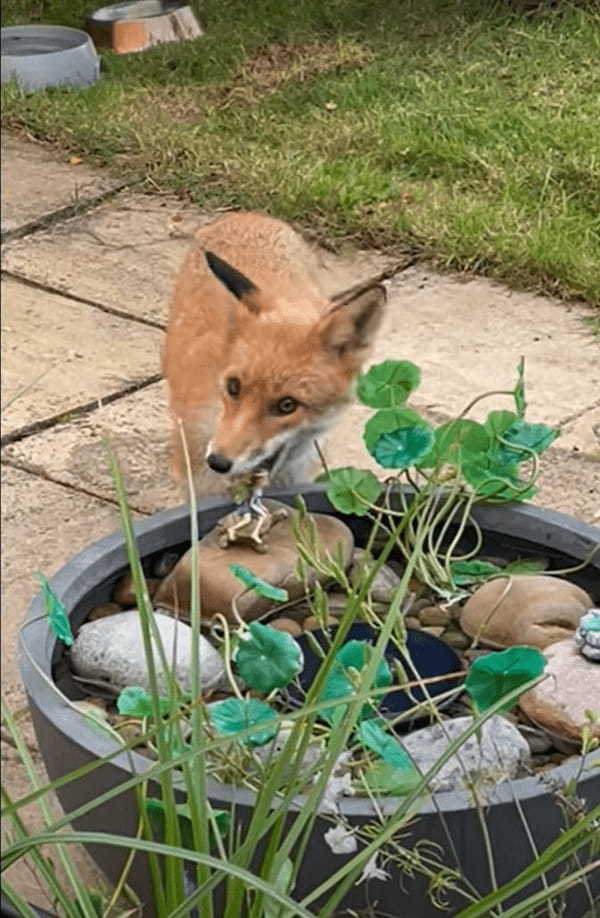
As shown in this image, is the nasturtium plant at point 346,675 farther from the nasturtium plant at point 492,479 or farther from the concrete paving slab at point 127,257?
the concrete paving slab at point 127,257

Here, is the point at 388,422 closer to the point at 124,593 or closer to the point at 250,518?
the point at 250,518

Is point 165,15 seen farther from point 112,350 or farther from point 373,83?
point 112,350

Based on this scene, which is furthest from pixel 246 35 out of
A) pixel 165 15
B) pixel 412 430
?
pixel 412 430

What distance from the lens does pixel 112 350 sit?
2346 millimetres

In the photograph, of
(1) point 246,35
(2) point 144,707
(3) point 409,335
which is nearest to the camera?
(2) point 144,707

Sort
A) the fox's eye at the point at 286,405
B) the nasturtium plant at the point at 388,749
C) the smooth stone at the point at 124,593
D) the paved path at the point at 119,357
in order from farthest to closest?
the paved path at the point at 119,357 < the fox's eye at the point at 286,405 < the smooth stone at the point at 124,593 < the nasturtium plant at the point at 388,749

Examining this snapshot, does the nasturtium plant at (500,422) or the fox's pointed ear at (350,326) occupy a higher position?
the fox's pointed ear at (350,326)

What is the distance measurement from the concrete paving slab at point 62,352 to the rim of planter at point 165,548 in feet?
1.51

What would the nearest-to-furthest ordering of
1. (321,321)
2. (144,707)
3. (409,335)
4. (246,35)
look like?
(144,707)
(246,35)
(321,321)
(409,335)

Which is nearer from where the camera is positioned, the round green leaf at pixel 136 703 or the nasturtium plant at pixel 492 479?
the round green leaf at pixel 136 703

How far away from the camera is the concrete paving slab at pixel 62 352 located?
2.32 meters

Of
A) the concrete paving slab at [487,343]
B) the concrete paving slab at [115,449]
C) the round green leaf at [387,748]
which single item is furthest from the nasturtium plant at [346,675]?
the concrete paving slab at [115,449]

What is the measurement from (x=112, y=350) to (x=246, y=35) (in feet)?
2.29

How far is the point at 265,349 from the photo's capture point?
191 cm
